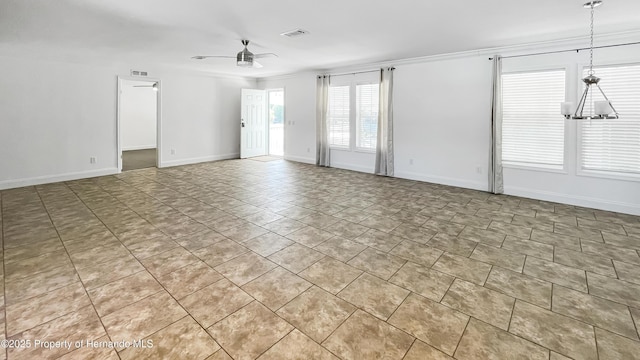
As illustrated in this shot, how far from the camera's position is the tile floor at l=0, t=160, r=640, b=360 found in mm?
1812

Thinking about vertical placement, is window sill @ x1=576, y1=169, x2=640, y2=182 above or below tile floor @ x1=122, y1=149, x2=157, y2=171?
below

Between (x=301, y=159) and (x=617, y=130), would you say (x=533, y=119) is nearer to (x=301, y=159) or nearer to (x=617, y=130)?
(x=617, y=130)

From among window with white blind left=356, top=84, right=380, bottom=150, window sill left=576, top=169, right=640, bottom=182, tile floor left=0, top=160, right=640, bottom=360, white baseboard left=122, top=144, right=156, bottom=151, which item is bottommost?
tile floor left=0, top=160, right=640, bottom=360

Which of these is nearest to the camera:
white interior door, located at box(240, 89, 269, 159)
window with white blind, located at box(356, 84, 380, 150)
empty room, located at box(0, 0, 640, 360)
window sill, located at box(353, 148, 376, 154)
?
empty room, located at box(0, 0, 640, 360)

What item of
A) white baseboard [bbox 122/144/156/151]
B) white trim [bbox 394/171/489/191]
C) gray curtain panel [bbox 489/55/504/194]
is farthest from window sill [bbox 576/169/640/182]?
white baseboard [bbox 122/144/156/151]

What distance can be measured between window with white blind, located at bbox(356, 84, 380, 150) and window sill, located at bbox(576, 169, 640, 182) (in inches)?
147

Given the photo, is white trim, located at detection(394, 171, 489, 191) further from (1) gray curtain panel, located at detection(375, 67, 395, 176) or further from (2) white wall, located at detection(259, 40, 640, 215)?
(1) gray curtain panel, located at detection(375, 67, 395, 176)

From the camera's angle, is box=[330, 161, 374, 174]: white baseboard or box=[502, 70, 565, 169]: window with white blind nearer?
box=[502, 70, 565, 169]: window with white blind

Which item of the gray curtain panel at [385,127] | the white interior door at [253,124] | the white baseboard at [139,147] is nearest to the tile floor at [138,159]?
the white baseboard at [139,147]

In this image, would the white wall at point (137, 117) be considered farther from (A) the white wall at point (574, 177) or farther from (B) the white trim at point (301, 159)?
(A) the white wall at point (574, 177)

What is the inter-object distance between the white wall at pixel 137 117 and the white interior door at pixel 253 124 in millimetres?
4257

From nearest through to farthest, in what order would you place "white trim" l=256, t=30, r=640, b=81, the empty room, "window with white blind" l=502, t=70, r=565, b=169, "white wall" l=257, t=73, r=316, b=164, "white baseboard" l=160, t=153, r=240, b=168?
the empty room < "white trim" l=256, t=30, r=640, b=81 < "window with white blind" l=502, t=70, r=565, b=169 < "white baseboard" l=160, t=153, r=240, b=168 < "white wall" l=257, t=73, r=316, b=164

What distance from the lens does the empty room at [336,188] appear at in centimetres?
197

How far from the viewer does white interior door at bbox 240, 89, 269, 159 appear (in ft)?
30.1
